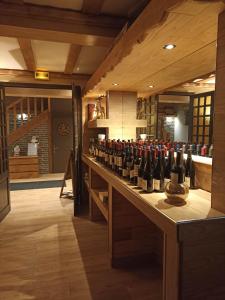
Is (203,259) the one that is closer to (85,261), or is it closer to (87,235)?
(85,261)

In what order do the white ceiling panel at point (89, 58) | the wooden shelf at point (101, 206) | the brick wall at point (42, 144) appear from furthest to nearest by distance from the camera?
the brick wall at point (42, 144) → the white ceiling panel at point (89, 58) → the wooden shelf at point (101, 206)

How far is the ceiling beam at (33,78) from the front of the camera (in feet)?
11.3

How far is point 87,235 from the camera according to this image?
8.94 ft

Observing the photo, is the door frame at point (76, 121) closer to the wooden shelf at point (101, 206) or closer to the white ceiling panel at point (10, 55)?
the white ceiling panel at point (10, 55)

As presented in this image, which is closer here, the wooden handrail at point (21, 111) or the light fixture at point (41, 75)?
the light fixture at point (41, 75)

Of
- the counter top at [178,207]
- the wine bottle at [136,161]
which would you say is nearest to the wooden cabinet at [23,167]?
the wine bottle at [136,161]

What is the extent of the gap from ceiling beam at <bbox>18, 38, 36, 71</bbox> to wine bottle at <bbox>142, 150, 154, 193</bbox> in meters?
1.81

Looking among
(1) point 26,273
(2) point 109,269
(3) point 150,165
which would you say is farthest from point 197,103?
(1) point 26,273

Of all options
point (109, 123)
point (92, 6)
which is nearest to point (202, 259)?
point (92, 6)

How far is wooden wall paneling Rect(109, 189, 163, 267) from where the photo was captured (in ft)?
6.71

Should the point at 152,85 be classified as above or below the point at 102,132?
above

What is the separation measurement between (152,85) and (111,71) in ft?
2.44

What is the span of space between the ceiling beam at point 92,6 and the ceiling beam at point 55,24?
0.14 feet

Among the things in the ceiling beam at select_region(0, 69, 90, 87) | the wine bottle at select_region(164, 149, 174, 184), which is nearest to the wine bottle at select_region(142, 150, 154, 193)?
the wine bottle at select_region(164, 149, 174, 184)
